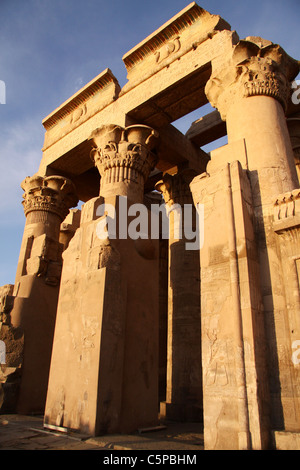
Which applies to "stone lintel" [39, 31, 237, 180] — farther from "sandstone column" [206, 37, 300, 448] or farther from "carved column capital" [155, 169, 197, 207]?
"sandstone column" [206, 37, 300, 448]

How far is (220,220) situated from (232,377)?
196 centimetres

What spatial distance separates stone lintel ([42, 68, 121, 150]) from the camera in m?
9.27

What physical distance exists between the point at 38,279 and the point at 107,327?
12.9ft

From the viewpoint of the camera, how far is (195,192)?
5.33 metres

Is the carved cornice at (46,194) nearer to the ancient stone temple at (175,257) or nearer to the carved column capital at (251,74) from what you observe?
the ancient stone temple at (175,257)

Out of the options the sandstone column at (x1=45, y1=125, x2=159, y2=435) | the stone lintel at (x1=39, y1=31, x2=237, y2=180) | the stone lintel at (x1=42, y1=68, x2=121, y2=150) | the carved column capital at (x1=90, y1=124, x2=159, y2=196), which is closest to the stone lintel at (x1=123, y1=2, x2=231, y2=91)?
the stone lintel at (x1=39, y1=31, x2=237, y2=180)

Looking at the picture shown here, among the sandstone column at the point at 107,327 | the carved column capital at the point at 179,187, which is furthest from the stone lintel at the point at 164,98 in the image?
the sandstone column at the point at 107,327

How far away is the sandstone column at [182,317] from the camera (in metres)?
8.02

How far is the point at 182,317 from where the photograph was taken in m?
8.83

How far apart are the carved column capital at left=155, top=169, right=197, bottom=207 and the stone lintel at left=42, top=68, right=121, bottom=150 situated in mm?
2713

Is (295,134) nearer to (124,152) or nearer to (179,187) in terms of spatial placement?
(179,187)

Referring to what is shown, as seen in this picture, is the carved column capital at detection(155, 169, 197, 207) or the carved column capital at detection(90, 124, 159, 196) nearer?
the carved column capital at detection(90, 124, 159, 196)

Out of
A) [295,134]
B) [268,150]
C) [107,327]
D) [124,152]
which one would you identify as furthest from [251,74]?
[107,327]
